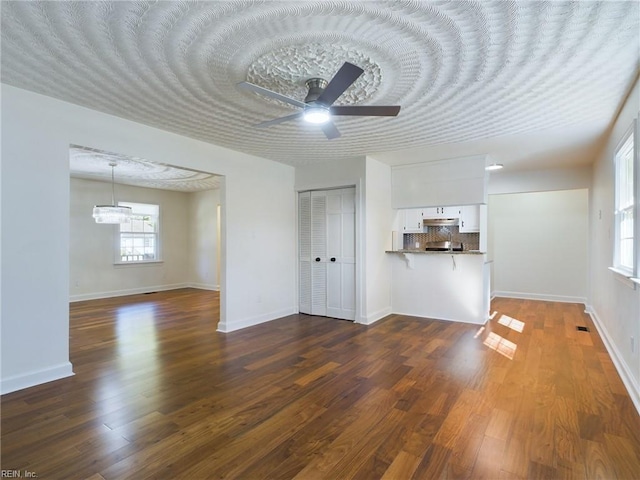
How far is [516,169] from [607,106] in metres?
3.05

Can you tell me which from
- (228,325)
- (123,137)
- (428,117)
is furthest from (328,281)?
(123,137)

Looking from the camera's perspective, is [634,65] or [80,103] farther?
[80,103]

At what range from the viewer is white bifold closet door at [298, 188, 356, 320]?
542 centimetres

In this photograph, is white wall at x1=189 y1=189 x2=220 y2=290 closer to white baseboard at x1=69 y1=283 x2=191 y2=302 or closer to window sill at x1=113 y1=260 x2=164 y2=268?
white baseboard at x1=69 y1=283 x2=191 y2=302

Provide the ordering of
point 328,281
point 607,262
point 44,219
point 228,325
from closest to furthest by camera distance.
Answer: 1. point 44,219
2. point 607,262
3. point 228,325
4. point 328,281

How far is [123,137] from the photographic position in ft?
11.6

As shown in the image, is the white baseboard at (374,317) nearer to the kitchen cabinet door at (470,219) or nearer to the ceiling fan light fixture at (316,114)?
the kitchen cabinet door at (470,219)

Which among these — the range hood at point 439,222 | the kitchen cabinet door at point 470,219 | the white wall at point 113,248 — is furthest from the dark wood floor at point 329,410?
the white wall at point 113,248

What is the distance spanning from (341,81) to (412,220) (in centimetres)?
401

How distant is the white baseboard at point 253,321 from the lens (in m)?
4.70

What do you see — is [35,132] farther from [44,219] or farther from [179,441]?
[179,441]

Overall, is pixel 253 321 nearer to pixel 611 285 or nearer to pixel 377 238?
pixel 377 238

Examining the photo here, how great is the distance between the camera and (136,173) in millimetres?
6547

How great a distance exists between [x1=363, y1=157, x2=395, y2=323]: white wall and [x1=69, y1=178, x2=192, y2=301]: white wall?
5.76 m
